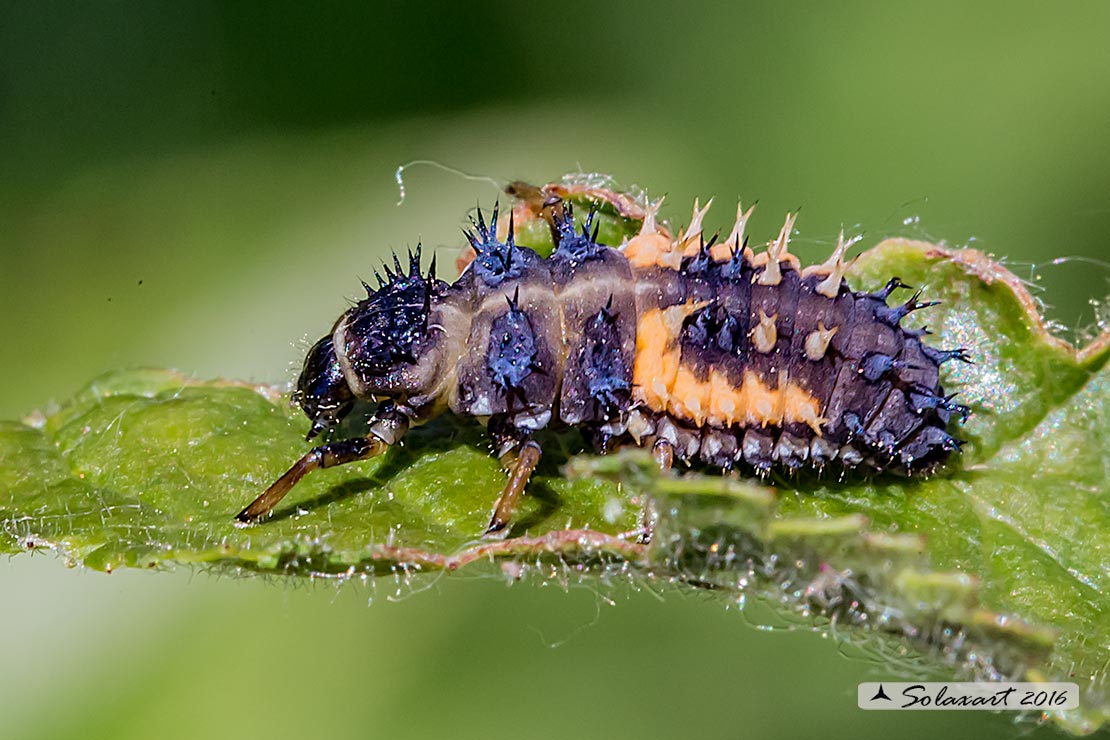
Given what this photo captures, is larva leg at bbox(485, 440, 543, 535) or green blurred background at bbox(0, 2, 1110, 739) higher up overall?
green blurred background at bbox(0, 2, 1110, 739)

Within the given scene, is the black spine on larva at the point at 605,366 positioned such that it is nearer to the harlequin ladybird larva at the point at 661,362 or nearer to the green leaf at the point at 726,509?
the harlequin ladybird larva at the point at 661,362

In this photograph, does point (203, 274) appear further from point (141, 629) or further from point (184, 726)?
point (184, 726)

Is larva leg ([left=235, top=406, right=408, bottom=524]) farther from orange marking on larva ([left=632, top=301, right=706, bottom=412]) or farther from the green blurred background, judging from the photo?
the green blurred background

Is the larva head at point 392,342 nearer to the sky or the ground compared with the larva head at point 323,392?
nearer to the sky

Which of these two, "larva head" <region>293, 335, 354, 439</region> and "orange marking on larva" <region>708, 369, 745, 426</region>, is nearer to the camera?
"orange marking on larva" <region>708, 369, 745, 426</region>

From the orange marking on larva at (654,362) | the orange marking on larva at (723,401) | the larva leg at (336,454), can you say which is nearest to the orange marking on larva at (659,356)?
the orange marking on larva at (654,362)

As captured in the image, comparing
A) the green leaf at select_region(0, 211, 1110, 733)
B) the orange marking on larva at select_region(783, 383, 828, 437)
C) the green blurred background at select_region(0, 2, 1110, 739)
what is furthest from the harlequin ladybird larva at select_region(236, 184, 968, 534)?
the green blurred background at select_region(0, 2, 1110, 739)
